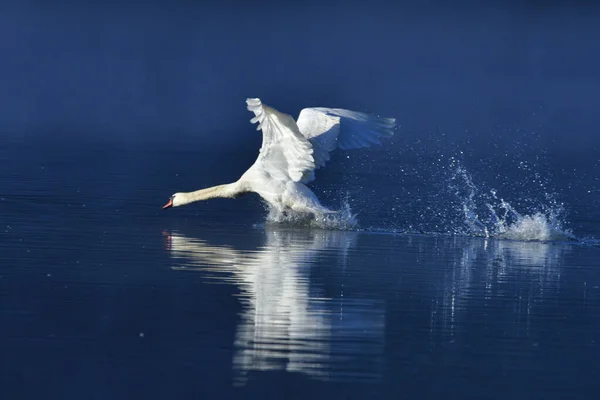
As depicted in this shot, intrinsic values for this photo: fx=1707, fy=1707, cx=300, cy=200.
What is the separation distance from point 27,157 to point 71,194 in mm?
7068

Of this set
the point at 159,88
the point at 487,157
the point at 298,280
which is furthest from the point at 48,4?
the point at 298,280

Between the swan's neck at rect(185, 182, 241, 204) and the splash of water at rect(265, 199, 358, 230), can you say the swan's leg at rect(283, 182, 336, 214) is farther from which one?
the swan's neck at rect(185, 182, 241, 204)

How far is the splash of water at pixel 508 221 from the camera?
65.8 ft

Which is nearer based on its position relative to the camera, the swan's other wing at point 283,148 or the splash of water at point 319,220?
the swan's other wing at point 283,148

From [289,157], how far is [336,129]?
42.3 inches

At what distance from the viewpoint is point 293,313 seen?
1399 cm

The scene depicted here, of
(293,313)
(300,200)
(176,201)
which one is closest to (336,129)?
(300,200)

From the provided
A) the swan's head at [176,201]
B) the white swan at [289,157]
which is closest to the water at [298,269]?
the swan's head at [176,201]

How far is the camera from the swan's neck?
21.5 m

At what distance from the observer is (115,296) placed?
1466 cm

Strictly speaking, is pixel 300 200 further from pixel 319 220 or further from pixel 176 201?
pixel 176 201

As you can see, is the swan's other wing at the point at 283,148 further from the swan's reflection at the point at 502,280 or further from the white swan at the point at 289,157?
the swan's reflection at the point at 502,280

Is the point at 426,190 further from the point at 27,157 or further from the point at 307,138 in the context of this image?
the point at 27,157

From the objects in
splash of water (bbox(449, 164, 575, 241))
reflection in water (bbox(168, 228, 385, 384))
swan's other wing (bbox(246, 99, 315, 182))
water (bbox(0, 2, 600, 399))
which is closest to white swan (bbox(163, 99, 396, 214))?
swan's other wing (bbox(246, 99, 315, 182))
